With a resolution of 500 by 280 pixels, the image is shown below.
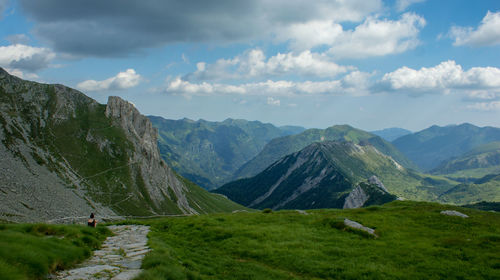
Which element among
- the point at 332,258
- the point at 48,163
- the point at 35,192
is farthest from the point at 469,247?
the point at 48,163

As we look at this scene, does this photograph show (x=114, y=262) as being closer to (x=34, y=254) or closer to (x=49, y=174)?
(x=34, y=254)

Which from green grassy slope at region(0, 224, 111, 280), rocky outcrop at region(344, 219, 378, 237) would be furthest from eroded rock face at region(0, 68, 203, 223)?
rocky outcrop at region(344, 219, 378, 237)

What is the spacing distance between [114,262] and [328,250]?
15.5 meters

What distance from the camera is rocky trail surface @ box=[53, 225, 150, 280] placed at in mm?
14031

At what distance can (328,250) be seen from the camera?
23.5 meters

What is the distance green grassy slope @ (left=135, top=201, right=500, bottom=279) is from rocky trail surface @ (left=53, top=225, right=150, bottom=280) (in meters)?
0.92

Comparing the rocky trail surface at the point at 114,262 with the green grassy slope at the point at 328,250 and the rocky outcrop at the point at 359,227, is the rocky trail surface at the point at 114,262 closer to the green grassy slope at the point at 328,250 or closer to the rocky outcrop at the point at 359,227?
the green grassy slope at the point at 328,250

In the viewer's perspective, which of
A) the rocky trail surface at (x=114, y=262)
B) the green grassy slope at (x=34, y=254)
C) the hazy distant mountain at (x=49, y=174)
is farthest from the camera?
the hazy distant mountain at (x=49, y=174)

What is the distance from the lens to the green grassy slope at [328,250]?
18.5 metres

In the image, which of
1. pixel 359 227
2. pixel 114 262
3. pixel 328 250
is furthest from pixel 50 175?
pixel 328 250

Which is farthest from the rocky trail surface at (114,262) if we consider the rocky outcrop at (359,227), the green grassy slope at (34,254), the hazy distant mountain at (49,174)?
the hazy distant mountain at (49,174)

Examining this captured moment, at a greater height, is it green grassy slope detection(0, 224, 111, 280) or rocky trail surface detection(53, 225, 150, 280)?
green grassy slope detection(0, 224, 111, 280)

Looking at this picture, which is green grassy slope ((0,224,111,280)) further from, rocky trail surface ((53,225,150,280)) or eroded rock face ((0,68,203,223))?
eroded rock face ((0,68,203,223))

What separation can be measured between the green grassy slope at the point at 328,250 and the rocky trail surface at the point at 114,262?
92 centimetres
